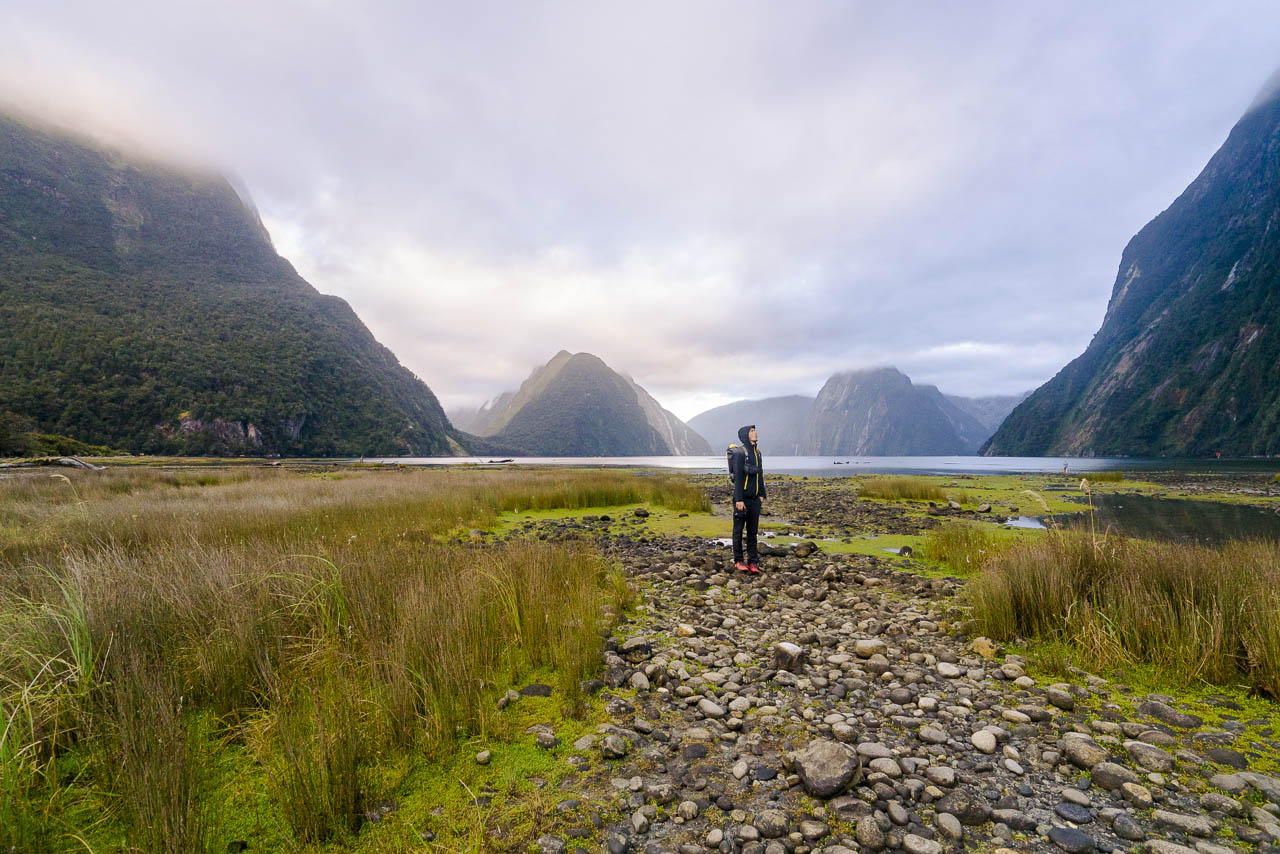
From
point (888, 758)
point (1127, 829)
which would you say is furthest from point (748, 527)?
point (1127, 829)

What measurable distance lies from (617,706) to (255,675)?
2850mm

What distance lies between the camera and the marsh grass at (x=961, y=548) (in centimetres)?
846

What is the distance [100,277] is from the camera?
93188mm

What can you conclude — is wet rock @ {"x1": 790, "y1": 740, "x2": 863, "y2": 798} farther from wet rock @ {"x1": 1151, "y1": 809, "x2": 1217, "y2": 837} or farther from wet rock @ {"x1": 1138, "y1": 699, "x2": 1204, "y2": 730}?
wet rock @ {"x1": 1138, "y1": 699, "x2": 1204, "y2": 730}

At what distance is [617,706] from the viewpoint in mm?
3826

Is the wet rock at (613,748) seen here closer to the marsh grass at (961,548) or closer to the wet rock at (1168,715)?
the wet rock at (1168,715)

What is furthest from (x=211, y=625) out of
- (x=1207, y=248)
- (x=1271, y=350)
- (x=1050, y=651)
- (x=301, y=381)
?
(x=1207, y=248)

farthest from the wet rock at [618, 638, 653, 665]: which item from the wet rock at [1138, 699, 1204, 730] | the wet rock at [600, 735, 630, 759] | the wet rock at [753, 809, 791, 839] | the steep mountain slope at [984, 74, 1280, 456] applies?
the steep mountain slope at [984, 74, 1280, 456]

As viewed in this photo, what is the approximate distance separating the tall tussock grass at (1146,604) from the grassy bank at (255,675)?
4858 mm

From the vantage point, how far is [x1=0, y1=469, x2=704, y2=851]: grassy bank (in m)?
2.27

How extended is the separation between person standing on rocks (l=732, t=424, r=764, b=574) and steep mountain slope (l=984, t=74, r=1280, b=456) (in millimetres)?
128939

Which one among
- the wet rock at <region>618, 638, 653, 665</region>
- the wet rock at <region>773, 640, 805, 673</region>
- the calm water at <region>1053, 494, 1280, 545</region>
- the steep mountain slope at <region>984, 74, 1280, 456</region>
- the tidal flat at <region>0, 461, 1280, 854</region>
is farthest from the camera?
the steep mountain slope at <region>984, 74, 1280, 456</region>

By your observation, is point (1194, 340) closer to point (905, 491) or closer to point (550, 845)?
point (905, 491)

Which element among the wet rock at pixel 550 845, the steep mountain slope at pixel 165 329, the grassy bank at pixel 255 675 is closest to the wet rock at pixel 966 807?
the wet rock at pixel 550 845
